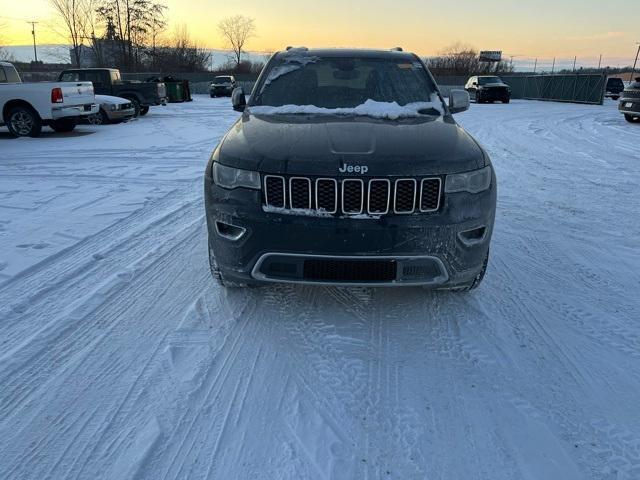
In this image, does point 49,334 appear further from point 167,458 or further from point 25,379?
point 167,458

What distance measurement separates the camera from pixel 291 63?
4.45 meters

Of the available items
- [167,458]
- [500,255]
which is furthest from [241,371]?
[500,255]

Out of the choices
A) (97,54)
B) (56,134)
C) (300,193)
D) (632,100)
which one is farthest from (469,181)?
(97,54)

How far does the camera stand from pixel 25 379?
98.3 inches

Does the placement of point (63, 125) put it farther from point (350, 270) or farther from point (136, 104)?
point (350, 270)

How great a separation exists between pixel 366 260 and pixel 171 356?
1.22 metres

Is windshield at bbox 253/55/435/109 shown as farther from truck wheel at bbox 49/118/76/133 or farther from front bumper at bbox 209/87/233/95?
front bumper at bbox 209/87/233/95

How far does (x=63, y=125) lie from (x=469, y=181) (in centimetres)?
1322

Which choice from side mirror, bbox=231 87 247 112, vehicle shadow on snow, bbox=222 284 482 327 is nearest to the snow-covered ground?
vehicle shadow on snow, bbox=222 284 482 327

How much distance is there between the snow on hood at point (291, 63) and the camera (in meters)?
4.36

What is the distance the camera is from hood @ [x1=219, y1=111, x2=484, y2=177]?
2.74m

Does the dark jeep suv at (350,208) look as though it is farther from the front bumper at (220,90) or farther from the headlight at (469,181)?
the front bumper at (220,90)

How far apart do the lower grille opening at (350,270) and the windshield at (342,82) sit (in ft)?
5.31

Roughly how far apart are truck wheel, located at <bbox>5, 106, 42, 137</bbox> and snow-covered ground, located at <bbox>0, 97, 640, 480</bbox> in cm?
856
